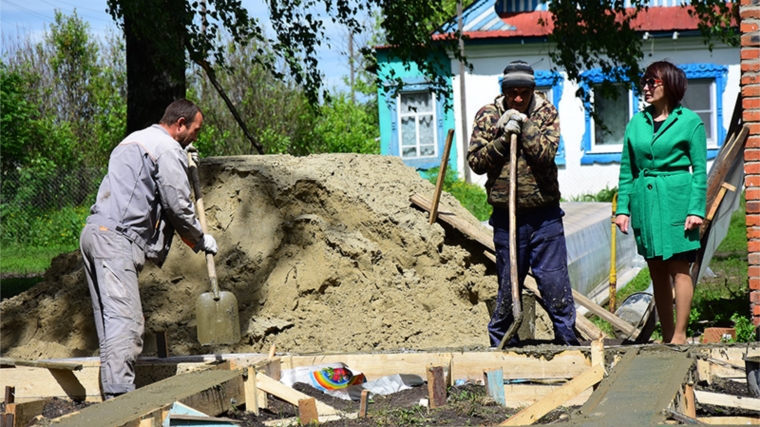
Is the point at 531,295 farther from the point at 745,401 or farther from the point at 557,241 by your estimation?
the point at 745,401

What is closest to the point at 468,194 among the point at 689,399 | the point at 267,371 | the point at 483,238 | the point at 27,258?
the point at 27,258

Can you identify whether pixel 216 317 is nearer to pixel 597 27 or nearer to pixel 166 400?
pixel 166 400

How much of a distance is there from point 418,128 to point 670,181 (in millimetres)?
15816

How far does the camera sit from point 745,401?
421 cm

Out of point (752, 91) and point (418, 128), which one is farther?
point (418, 128)

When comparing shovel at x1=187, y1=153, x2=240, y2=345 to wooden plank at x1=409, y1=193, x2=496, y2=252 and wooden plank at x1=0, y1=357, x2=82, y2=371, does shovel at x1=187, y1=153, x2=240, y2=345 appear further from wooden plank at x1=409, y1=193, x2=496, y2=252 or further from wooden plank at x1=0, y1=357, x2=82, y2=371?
wooden plank at x1=409, y1=193, x2=496, y2=252

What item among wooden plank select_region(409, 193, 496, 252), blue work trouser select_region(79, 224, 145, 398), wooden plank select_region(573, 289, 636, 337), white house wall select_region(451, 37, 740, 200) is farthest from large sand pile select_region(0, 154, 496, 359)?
white house wall select_region(451, 37, 740, 200)

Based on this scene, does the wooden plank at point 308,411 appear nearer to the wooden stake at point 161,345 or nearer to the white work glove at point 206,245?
the white work glove at point 206,245

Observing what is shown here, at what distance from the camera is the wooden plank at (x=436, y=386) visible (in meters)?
4.60

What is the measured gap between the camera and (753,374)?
464 cm

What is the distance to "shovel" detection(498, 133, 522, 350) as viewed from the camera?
5.14m

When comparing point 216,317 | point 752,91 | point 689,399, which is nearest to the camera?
point 689,399

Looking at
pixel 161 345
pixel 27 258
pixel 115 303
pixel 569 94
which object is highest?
pixel 569 94

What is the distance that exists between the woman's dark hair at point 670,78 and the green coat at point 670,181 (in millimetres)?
102
